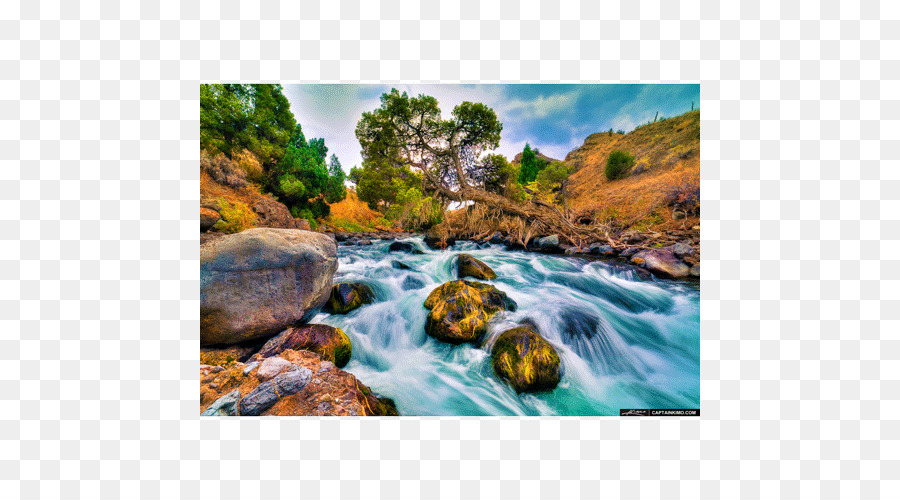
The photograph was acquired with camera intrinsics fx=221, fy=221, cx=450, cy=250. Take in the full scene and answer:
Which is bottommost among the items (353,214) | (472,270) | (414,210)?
(472,270)

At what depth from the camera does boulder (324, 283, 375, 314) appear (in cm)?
271

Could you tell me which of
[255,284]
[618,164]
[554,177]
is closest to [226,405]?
[255,284]

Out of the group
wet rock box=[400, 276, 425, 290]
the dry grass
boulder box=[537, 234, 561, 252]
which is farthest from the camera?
the dry grass

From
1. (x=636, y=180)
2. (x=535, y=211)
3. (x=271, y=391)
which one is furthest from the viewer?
(x=636, y=180)

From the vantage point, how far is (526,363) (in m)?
1.80

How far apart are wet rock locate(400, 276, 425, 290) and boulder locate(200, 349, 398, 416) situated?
7.12ft

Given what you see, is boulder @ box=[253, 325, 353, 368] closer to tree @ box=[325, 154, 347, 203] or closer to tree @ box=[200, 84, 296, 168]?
tree @ box=[200, 84, 296, 168]

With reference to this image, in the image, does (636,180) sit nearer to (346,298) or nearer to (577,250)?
(577,250)

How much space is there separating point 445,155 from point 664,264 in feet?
21.8

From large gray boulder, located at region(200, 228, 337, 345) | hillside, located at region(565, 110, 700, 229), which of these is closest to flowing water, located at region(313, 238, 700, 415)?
large gray boulder, located at region(200, 228, 337, 345)

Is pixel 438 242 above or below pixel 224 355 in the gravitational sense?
above
